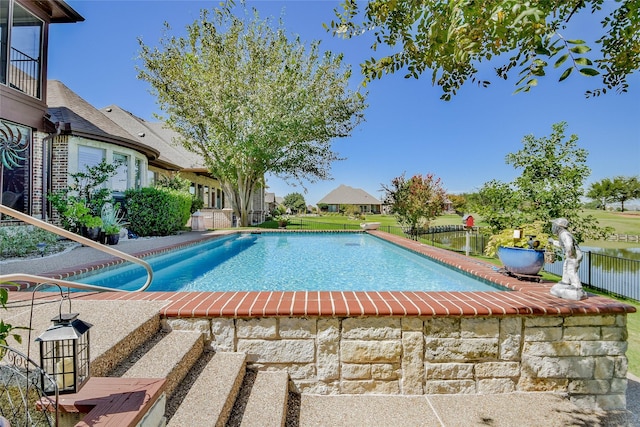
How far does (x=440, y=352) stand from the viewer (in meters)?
2.92

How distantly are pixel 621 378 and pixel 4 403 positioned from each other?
5.01m

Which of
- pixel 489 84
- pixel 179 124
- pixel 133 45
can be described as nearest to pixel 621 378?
pixel 489 84

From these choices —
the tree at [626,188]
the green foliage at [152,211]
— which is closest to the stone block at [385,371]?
the green foliage at [152,211]

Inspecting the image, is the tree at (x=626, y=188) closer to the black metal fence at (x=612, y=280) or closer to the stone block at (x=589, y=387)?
the black metal fence at (x=612, y=280)

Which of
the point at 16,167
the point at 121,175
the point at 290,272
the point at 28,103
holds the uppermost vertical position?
the point at 28,103

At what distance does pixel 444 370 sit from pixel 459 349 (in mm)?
249

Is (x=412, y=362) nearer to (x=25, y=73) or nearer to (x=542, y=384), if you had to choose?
(x=542, y=384)

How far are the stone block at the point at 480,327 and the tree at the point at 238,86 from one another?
565 inches

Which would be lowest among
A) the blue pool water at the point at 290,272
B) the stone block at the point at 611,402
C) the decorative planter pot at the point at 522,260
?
the stone block at the point at 611,402

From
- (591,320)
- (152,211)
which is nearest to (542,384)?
(591,320)

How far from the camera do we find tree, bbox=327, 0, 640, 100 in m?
1.57

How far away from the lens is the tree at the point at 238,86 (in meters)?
16.1

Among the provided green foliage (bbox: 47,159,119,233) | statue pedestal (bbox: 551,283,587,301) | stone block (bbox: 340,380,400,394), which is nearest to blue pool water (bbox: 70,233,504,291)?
statue pedestal (bbox: 551,283,587,301)

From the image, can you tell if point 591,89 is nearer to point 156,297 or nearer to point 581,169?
point 156,297
